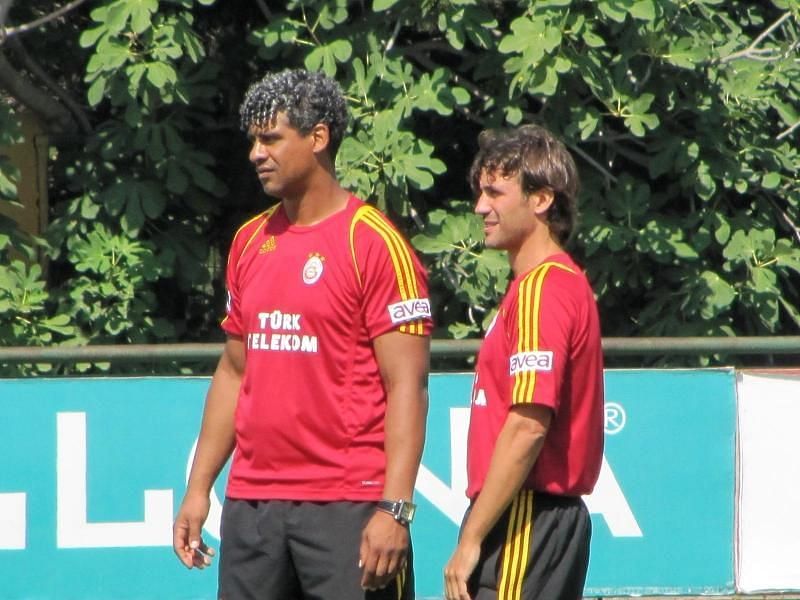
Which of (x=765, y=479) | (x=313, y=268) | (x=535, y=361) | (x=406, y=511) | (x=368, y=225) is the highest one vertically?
(x=368, y=225)

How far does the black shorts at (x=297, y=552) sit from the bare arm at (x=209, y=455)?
171 millimetres

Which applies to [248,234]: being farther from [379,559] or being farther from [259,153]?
[379,559]

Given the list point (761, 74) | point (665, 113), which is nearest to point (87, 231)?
point (665, 113)

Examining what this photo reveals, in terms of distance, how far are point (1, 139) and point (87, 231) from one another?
69cm

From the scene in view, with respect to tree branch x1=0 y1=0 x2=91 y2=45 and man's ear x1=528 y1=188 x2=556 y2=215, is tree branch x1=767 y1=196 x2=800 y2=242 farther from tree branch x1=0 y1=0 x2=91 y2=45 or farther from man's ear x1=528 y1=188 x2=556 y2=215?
man's ear x1=528 y1=188 x2=556 y2=215

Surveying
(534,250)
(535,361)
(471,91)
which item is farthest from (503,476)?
(471,91)

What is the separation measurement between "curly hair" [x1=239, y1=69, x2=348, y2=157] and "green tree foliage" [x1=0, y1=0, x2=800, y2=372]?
103 inches

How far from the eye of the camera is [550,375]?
345 centimetres

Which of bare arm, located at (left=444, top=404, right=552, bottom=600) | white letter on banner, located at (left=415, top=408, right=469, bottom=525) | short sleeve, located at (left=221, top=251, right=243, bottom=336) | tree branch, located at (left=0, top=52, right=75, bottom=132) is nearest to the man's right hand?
short sleeve, located at (left=221, top=251, right=243, bottom=336)

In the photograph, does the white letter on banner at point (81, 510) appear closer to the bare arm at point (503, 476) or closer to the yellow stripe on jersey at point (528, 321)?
the bare arm at point (503, 476)

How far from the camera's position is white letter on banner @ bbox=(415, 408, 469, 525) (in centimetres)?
620

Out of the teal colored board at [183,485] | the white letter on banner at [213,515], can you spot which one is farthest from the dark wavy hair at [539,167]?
the white letter on banner at [213,515]

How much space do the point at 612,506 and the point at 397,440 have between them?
2.91 m

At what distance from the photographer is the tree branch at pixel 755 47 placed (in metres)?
6.80
